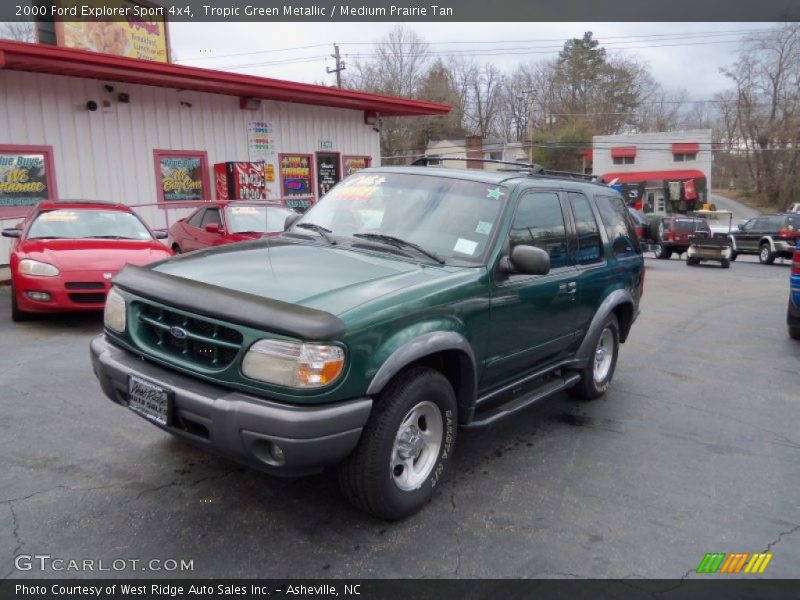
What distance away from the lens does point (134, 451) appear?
153 inches

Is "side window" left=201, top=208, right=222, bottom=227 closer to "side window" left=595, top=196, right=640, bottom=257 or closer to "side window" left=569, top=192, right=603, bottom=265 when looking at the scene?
"side window" left=595, top=196, right=640, bottom=257

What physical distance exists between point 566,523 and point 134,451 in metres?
2.68

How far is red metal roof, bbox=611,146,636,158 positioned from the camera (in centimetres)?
5416

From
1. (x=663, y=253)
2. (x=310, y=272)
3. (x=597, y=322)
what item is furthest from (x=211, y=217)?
(x=663, y=253)

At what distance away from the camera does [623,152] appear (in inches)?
2137

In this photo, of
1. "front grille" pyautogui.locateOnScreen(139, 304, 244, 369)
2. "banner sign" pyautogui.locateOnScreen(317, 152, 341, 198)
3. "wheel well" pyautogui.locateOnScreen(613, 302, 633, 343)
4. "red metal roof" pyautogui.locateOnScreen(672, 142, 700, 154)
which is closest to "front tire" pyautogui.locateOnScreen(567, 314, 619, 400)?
"wheel well" pyautogui.locateOnScreen(613, 302, 633, 343)

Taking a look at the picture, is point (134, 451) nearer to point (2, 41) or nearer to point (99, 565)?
point (99, 565)

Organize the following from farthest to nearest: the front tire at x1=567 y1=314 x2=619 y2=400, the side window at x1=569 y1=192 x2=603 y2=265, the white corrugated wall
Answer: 1. the white corrugated wall
2. the front tire at x1=567 y1=314 x2=619 y2=400
3. the side window at x1=569 y1=192 x2=603 y2=265

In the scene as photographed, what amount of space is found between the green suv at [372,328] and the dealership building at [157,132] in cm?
898

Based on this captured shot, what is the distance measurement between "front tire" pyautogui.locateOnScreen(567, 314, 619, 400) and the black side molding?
297 cm

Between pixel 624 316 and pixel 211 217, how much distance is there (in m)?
7.36

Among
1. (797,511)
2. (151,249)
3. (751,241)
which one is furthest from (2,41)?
(751,241)

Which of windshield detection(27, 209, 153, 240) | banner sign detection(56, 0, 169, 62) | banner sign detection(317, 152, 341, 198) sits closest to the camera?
windshield detection(27, 209, 153, 240)

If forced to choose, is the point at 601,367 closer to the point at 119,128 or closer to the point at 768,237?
the point at 119,128
